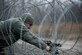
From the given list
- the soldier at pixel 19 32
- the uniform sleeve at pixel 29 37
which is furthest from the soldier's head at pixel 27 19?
the uniform sleeve at pixel 29 37

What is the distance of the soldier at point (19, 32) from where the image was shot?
5.32 m

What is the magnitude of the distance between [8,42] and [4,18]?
715mm

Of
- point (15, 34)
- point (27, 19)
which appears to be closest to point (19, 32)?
point (15, 34)

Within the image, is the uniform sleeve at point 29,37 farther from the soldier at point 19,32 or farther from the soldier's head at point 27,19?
the soldier's head at point 27,19

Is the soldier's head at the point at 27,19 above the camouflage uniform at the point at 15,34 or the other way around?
above

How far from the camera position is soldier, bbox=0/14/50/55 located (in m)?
5.32

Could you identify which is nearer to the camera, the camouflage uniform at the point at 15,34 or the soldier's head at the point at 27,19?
the camouflage uniform at the point at 15,34

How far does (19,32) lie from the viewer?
222 inches

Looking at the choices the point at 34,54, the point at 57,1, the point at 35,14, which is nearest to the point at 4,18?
the point at 35,14

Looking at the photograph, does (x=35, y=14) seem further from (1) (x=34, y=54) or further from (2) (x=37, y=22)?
(1) (x=34, y=54)

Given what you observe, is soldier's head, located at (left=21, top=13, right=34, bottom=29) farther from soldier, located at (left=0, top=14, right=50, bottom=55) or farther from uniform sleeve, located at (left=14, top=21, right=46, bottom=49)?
uniform sleeve, located at (left=14, top=21, right=46, bottom=49)

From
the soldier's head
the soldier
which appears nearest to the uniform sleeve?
the soldier

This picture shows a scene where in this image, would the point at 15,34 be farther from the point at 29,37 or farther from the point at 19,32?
the point at 29,37

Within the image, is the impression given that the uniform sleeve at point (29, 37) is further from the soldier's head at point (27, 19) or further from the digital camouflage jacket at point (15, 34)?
the soldier's head at point (27, 19)
